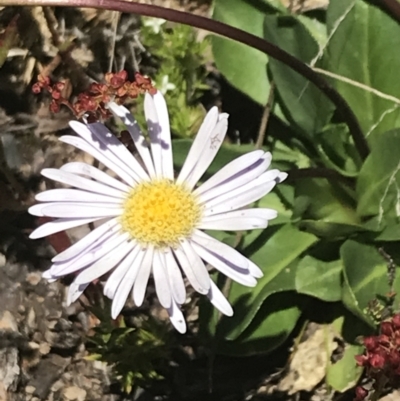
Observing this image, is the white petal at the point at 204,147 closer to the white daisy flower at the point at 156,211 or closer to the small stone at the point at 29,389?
the white daisy flower at the point at 156,211

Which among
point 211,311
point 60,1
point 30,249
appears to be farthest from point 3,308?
point 60,1

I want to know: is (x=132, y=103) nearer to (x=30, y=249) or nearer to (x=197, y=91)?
(x=197, y=91)

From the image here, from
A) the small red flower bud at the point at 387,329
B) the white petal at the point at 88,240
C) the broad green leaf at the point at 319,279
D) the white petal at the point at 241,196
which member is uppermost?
the white petal at the point at 241,196

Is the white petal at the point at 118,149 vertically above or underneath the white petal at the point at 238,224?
above

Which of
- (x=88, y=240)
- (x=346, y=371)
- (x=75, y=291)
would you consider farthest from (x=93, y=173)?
(x=346, y=371)

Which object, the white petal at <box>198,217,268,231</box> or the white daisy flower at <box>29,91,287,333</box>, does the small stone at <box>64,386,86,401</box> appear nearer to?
the white daisy flower at <box>29,91,287,333</box>

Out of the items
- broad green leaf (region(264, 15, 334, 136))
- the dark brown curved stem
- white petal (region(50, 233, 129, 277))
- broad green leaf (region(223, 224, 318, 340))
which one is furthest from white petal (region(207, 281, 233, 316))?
broad green leaf (region(264, 15, 334, 136))

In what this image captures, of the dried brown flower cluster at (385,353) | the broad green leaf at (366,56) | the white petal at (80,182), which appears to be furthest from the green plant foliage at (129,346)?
the broad green leaf at (366,56)

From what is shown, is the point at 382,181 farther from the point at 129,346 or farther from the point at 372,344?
the point at 129,346
